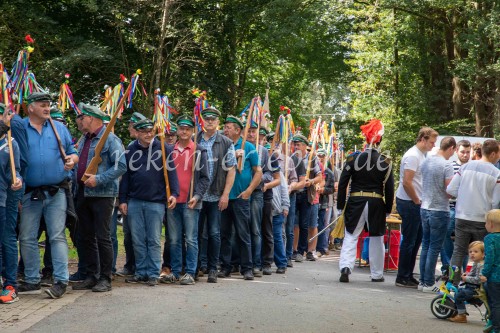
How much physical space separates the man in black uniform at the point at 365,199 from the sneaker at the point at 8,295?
16.7 ft

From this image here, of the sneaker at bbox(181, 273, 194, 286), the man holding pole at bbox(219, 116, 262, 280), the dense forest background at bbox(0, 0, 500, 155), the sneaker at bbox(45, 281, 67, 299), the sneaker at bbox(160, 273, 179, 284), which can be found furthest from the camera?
the dense forest background at bbox(0, 0, 500, 155)

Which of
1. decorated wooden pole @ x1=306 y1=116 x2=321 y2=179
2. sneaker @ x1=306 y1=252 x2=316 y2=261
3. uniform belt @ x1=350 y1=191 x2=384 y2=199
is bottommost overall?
sneaker @ x1=306 y1=252 x2=316 y2=261

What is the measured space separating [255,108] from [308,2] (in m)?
19.3

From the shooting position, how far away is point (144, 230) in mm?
11172

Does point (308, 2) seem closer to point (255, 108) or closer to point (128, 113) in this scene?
point (128, 113)

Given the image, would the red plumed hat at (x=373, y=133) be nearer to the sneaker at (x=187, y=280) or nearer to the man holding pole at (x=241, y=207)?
the man holding pole at (x=241, y=207)

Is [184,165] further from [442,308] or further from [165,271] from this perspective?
[442,308]

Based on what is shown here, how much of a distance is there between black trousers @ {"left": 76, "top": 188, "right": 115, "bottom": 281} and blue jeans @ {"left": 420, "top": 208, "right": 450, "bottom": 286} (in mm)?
4344

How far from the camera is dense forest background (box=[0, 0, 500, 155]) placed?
2759 centimetres

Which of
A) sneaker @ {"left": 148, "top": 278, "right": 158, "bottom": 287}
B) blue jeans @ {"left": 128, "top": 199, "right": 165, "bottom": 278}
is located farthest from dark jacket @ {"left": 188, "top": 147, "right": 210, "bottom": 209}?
sneaker @ {"left": 148, "top": 278, "right": 158, "bottom": 287}

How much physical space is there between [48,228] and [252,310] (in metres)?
2.51

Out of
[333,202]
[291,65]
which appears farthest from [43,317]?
[291,65]

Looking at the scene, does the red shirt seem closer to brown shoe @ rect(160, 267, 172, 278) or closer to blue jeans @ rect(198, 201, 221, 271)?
blue jeans @ rect(198, 201, 221, 271)

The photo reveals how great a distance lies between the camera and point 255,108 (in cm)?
1381
